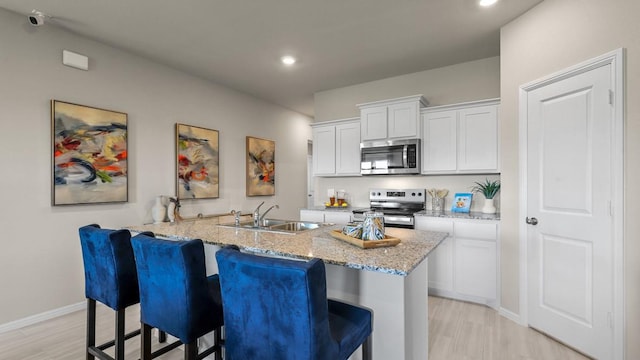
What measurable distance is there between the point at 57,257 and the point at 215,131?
2.29 metres

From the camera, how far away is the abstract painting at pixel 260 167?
16.1 ft

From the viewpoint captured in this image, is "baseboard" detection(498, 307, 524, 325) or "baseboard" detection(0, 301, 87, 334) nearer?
"baseboard" detection(0, 301, 87, 334)

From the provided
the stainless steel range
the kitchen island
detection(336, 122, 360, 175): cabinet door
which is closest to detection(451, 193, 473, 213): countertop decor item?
the stainless steel range

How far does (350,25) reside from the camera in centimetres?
285

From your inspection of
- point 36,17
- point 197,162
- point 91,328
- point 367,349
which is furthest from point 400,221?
point 36,17

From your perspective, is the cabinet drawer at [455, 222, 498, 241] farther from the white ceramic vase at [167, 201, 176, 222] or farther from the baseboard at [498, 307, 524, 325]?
the white ceramic vase at [167, 201, 176, 222]

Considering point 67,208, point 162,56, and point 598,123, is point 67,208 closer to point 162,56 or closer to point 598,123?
point 162,56

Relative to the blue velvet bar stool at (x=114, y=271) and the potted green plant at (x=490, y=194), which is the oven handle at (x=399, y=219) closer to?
the potted green plant at (x=490, y=194)

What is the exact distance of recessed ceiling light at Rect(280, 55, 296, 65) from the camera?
3.54 m

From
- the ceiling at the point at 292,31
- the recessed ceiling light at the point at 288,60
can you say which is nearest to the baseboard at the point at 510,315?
the ceiling at the point at 292,31

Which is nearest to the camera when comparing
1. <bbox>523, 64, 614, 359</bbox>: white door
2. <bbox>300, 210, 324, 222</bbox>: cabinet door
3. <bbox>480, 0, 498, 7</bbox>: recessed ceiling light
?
<bbox>523, 64, 614, 359</bbox>: white door

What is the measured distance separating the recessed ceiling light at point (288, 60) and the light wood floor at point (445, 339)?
311 cm

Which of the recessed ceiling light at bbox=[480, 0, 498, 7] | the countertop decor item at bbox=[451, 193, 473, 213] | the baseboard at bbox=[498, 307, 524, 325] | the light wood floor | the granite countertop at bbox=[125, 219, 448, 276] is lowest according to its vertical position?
the light wood floor

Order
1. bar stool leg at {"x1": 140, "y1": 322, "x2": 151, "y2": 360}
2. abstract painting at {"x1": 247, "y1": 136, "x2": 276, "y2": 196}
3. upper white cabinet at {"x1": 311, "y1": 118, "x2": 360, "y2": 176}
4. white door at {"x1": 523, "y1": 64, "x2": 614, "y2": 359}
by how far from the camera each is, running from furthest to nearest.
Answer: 1. abstract painting at {"x1": 247, "y1": 136, "x2": 276, "y2": 196}
2. upper white cabinet at {"x1": 311, "y1": 118, "x2": 360, "y2": 176}
3. white door at {"x1": 523, "y1": 64, "x2": 614, "y2": 359}
4. bar stool leg at {"x1": 140, "y1": 322, "x2": 151, "y2": 360}
